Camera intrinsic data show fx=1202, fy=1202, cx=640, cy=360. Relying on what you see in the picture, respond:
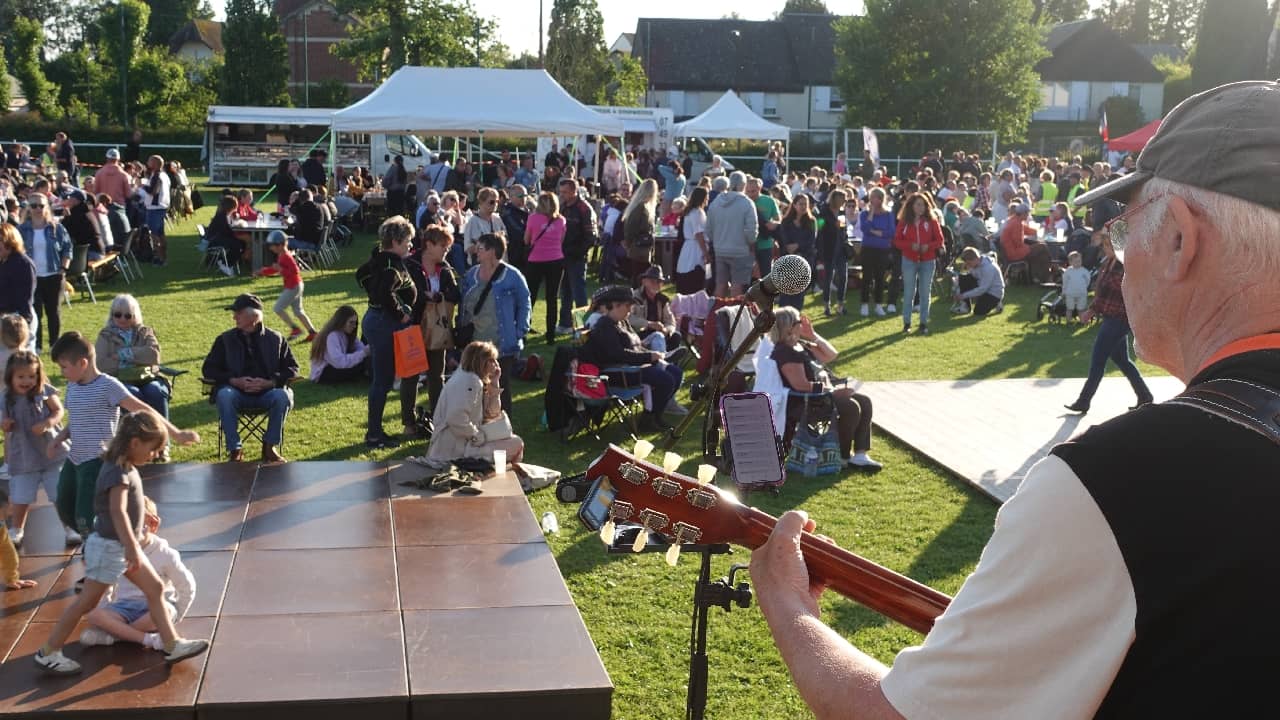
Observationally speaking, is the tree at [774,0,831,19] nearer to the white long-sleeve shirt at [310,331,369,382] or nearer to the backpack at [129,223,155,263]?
the backpack at [129,223,155,263]

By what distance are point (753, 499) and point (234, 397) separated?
4.11 metres

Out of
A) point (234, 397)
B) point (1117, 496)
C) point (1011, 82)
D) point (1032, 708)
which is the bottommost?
point (234, 397)

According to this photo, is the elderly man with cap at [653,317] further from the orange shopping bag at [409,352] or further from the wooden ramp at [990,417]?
the orange shopping bag at [409,352]

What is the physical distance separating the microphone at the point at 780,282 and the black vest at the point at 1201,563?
2.40 m

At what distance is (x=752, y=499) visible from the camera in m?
8.86

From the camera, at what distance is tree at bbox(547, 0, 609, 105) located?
5541cm

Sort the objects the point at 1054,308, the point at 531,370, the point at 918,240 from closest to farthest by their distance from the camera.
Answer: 1. the point at 531,370
2. the point at 918,240
3. the point at 1054,308

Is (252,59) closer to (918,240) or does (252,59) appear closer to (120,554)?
(918,240)

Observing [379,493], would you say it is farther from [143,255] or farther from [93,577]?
[143,255]

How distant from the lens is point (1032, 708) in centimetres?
139

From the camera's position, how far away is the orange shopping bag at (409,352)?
988 cm

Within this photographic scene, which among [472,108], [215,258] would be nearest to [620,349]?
[472,108]

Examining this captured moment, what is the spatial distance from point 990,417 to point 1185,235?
33.5 feet

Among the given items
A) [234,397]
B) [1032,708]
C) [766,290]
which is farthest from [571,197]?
[1032,708]
